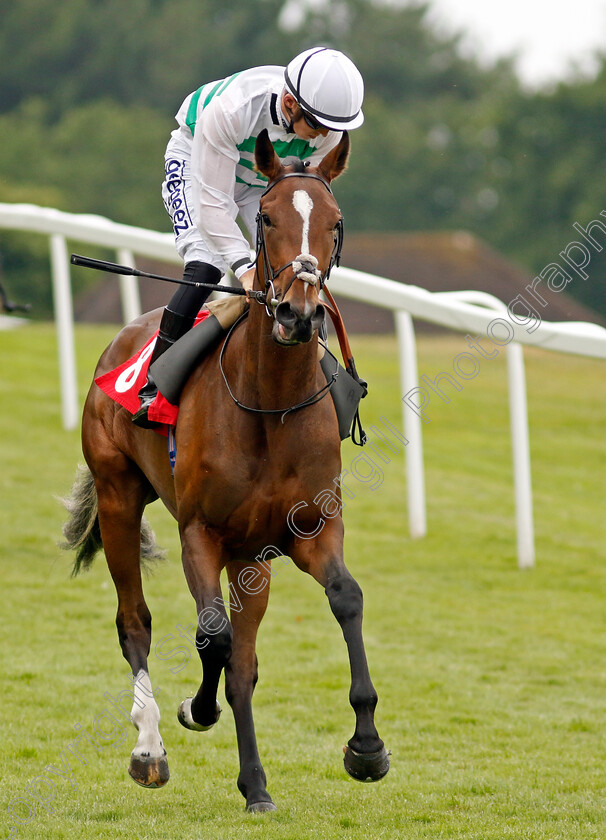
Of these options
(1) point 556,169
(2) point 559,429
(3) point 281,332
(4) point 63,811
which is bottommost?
(1) point 556,169

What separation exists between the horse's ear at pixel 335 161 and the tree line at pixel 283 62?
36275mm

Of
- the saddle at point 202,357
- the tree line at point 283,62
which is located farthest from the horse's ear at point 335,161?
the tree line at point 283,62

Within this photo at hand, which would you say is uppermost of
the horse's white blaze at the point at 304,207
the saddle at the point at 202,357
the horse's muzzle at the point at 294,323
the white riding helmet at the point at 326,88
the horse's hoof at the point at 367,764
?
the white riding helmet at the point at 326,88

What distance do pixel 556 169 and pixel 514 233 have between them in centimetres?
297

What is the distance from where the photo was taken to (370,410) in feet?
43.9

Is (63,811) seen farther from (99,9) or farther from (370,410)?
(99,9)

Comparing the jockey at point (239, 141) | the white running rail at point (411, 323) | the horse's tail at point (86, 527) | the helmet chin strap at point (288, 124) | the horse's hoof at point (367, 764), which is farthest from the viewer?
the white running rail at point (411, 323)

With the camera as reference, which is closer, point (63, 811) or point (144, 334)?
point (63, 811)

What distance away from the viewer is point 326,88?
421cm

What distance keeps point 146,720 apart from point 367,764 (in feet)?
3.69

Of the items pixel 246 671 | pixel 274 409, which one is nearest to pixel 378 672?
pixel 246 671

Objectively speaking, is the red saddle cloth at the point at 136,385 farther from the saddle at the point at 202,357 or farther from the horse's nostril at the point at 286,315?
the horse's nostril at the point at 286,315

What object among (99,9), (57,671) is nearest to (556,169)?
(99,9)

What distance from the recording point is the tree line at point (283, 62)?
42.7 metres
